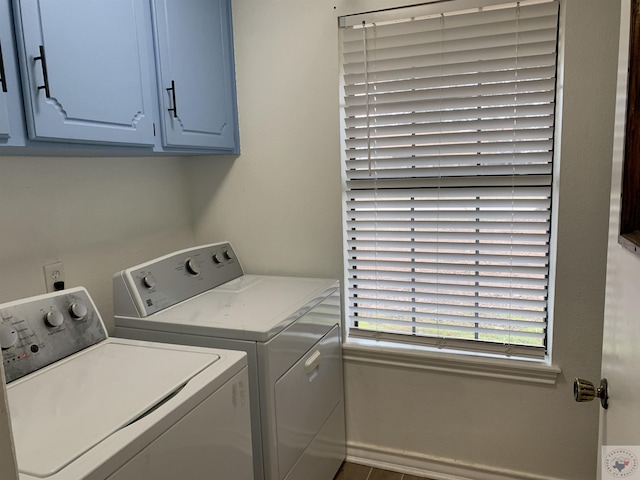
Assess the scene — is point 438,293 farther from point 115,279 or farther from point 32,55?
point 32,55

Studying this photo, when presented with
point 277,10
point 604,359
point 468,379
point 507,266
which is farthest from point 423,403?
point 277,10

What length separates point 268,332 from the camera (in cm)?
146

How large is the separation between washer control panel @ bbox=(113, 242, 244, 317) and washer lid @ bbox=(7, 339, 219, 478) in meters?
0.19

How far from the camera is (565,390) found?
1847 millimetres

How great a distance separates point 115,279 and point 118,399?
67 cm

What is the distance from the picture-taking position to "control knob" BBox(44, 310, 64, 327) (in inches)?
54.3

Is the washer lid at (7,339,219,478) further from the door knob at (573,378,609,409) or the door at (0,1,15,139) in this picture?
the door knob at (573,378,609,409)

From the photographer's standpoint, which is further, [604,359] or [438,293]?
[438,293]

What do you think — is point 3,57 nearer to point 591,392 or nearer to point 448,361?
point 591,392

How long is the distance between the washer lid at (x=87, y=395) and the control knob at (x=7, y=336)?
0.34 ft

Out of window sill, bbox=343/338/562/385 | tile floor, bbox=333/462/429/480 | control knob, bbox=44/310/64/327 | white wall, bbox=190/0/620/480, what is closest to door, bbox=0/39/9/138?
control knob, bbox=44/310/64/327

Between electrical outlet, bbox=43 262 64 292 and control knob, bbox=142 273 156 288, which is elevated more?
electrical outlet, bbox=43 262 64 292

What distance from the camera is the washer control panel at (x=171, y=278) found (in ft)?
5.41

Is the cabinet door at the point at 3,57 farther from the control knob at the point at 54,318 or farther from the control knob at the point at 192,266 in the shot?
the control knob at the point at 192,266
